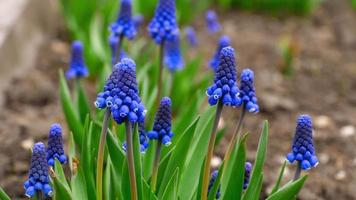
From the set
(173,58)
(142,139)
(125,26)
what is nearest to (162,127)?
(142,139)

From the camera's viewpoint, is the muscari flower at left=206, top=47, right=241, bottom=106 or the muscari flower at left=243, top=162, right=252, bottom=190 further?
the muscari flower at left=243, top=162, right=252, bottom=190

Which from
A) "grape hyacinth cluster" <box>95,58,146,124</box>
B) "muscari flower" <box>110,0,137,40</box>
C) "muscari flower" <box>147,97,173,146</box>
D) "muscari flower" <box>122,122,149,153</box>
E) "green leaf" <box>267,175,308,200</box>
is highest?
"muscari flower" <box>110,0,137,40</box>

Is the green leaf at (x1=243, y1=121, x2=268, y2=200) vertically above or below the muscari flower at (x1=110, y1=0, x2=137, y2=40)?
below

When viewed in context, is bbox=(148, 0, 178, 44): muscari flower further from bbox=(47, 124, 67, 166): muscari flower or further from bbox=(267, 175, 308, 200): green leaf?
bbox=(267, 175, 308, 200): green leaf

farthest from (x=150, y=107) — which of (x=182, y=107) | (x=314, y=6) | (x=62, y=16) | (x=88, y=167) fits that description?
(x=314, y=6)

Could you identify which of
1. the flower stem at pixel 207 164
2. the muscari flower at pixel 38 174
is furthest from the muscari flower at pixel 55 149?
→ the flower stem at pixel 207 164

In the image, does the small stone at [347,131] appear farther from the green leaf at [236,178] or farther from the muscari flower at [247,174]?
the green leaf at [236,178]

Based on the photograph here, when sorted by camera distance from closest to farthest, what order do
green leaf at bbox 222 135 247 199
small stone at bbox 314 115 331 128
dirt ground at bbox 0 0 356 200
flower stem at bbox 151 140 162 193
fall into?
green leaf at bbox 222 135 247 199 < flower stem at bbox 151 140 162 193 < dirt ground at bbox 0 0 356 200 < small stone at bbox 314 115 331 128

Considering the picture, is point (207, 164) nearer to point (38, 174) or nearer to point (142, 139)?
point (142, 139)

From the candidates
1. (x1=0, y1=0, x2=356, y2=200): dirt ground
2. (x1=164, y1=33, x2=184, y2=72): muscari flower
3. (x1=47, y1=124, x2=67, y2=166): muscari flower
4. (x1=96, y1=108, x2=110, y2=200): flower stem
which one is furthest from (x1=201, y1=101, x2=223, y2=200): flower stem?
(x1=164, y1=33, x2=184, y2=72): muscari flower
